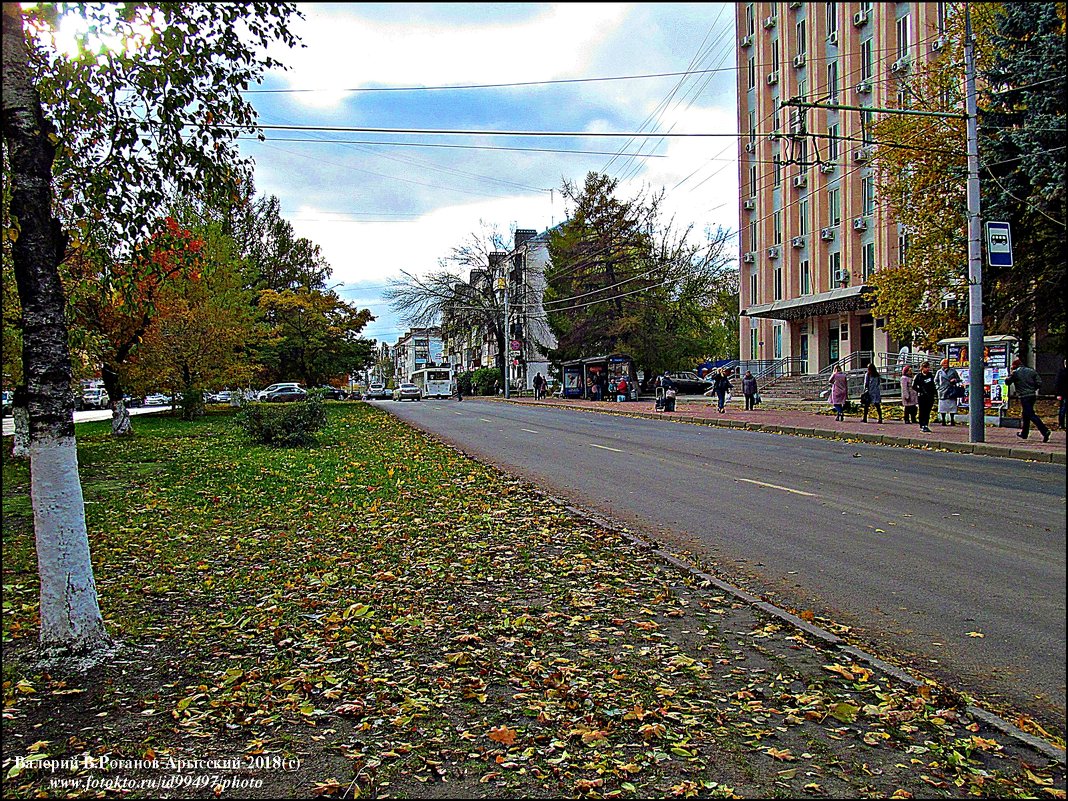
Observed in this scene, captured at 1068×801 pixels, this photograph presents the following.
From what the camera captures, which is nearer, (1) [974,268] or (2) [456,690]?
(2) [456,690]

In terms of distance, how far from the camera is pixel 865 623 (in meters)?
6.07

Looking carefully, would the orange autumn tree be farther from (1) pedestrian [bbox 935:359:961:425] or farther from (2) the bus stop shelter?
(2) the bus stop shelter

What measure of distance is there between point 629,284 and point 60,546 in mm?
58050

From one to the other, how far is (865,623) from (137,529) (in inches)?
332

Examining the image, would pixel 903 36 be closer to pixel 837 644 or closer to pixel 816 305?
pixel 837 644

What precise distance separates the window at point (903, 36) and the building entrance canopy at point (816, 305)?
33.4 m

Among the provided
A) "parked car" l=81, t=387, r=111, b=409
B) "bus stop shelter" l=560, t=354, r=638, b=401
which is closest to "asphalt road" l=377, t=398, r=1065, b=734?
"bus stop shelter" l=560, t=354, r=638, b=401

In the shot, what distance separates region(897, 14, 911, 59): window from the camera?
187 cm

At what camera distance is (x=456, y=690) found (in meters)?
→ 4.76

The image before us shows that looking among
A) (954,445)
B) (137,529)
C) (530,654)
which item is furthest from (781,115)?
(954,445)

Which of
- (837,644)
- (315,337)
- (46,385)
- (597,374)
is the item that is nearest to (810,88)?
(837,644)

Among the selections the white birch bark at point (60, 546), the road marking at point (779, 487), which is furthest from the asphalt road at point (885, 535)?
the white birch bark at point (60, 546)

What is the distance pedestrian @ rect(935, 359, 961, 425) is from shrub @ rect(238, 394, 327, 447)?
17280 mm

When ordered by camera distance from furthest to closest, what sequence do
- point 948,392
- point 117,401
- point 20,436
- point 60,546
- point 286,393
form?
1. point 286,393
2. point 117,401
3. point 948,392
4. point 20,436
5. point 60,546
